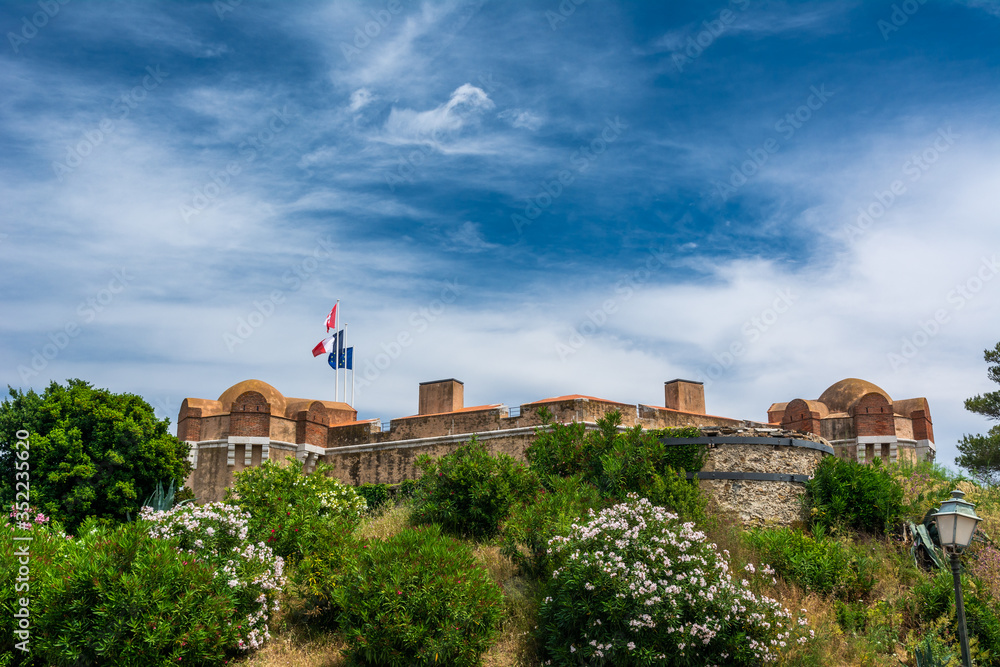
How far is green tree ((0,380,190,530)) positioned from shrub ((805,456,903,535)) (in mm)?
17874

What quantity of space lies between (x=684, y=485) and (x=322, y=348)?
20.0m

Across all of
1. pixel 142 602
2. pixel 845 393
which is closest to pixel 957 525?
pixel 142 602

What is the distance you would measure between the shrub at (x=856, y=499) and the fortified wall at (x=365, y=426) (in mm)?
7283

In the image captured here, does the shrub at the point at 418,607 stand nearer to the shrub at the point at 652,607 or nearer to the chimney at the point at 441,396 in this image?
the shrub at the point at 652,607

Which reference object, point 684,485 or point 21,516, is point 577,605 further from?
point 21,516

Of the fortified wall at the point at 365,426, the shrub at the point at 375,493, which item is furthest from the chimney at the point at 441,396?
the shrub at the point at 375,493

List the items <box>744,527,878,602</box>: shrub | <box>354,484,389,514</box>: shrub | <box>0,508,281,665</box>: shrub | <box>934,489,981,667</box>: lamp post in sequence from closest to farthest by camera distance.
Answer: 1. <box>934,489,981,667</box>: lamp post
2. <box>0,508,281,665</box>: shrub
3. <box>744,527,878,602</box>: shrub
4. <box>354,484,389,514</box>: shrub

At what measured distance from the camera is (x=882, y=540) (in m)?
15.0

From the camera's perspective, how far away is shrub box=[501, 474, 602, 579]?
1270 cm

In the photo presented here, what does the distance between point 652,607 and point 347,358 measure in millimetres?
23568

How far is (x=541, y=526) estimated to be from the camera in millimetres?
13000

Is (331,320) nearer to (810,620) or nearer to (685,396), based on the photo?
(685,396)

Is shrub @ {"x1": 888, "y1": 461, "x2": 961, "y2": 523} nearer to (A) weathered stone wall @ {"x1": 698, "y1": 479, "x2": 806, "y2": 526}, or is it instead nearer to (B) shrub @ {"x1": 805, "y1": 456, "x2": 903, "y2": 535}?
(B) shrub @ {"x1": 805, "y1": 456, "x2": 903, "y2": 535}

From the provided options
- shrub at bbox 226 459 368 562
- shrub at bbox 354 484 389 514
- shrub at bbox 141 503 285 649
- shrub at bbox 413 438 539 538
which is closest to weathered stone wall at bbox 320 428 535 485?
shrub at bbox 354 484 389 514
